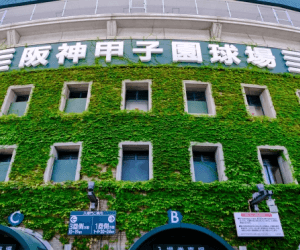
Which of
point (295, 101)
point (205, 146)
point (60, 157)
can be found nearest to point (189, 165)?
point (205, 146)

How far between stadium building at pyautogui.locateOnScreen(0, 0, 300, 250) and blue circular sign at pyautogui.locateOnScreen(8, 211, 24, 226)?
0.05 m

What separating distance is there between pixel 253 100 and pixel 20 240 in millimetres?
11649

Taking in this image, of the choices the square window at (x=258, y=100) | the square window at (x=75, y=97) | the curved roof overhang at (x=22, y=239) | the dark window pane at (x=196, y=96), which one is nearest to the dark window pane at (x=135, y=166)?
the square window at (x=75, y=97)

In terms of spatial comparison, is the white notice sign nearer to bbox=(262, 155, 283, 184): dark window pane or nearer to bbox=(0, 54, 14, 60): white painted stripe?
bbox=(262, 155, 283, 184): dark window pane

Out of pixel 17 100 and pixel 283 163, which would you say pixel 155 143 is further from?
pixel 17 100

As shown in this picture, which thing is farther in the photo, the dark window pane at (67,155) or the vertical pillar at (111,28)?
the vertical pillar at (111,28)

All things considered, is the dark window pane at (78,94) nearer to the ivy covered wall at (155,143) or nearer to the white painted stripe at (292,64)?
the ivy covered wall at (155,143)

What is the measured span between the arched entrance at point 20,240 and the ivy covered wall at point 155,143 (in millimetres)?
339

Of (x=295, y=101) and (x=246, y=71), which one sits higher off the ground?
(x=246, y=71)

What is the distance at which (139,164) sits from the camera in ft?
35.1

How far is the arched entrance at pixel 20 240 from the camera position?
7280mm

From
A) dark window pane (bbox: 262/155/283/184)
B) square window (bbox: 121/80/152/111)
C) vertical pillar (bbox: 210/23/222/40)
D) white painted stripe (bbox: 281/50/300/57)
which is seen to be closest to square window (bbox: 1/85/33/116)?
square window (bbox: 121/80/152/111)

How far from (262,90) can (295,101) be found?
161cm

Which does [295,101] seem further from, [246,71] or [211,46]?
[211,46]
